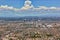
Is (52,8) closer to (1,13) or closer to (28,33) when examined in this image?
(28,33)

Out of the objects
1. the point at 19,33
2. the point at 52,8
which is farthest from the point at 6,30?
the point at 52,8

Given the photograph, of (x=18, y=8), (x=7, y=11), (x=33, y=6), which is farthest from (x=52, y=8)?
(x=7, y=11)

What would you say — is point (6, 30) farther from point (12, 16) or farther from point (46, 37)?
→ point (46, 37)

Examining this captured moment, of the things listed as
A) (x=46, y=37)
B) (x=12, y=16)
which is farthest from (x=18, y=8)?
(x=46, y=37)

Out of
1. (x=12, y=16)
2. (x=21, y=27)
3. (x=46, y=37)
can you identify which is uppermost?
(x=12, y=16)

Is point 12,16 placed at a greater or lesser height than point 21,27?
greater

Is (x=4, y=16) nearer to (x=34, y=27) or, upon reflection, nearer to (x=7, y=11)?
(x=7, y=11)

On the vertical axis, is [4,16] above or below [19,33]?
above
